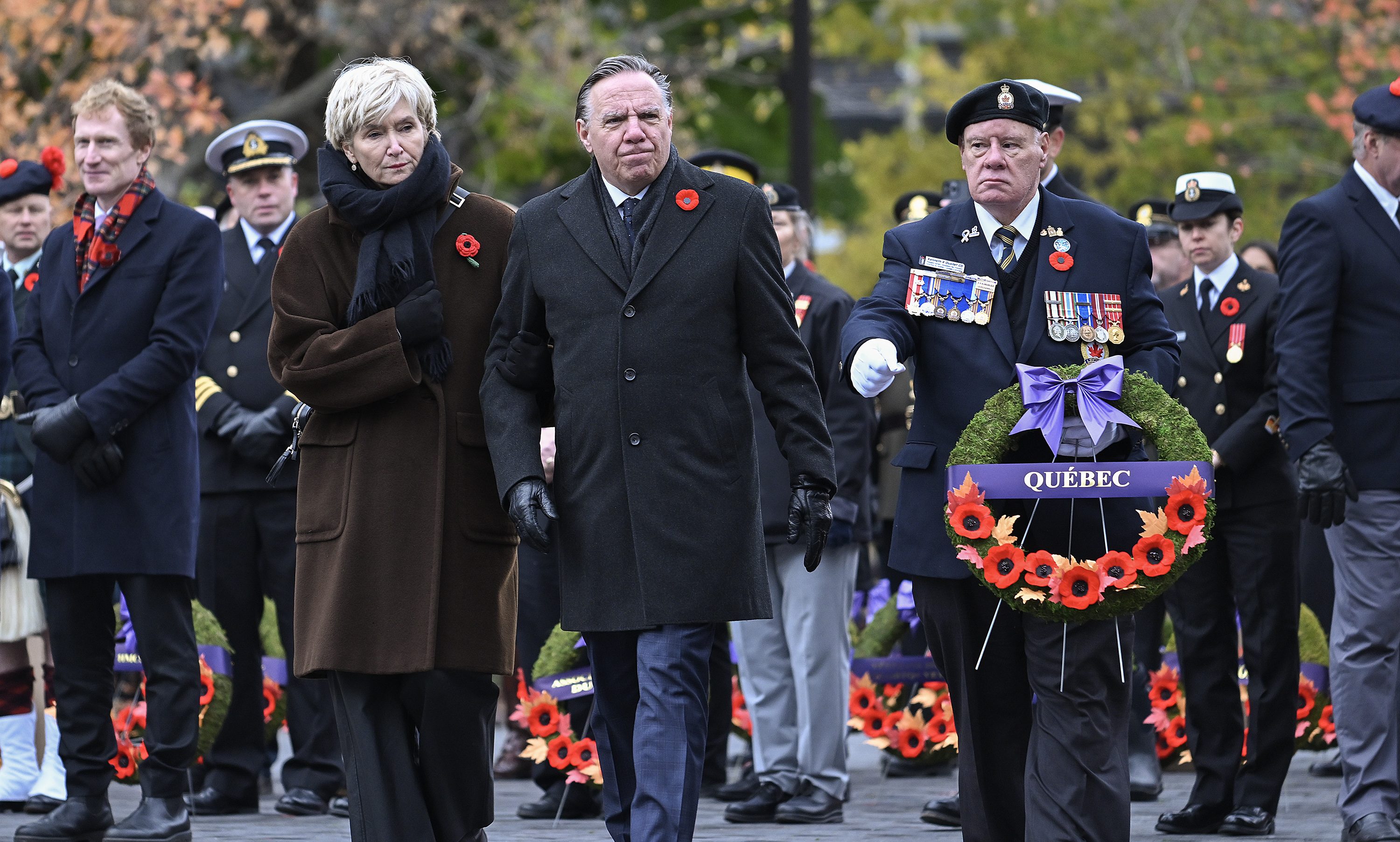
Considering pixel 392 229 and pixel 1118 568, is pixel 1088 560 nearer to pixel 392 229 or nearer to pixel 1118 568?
pixel 1118 568

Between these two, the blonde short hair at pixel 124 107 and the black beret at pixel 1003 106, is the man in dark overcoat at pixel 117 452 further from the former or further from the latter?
the black beret at pixel 1003 106

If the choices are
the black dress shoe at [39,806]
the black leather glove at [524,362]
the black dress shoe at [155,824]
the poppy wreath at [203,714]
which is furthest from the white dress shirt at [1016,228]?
the black dress shoe at [39,806]

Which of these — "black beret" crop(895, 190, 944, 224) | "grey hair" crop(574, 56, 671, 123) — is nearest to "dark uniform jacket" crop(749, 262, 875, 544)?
"black beret" crop(895, 190, 944, 224)

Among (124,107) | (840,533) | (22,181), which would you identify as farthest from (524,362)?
(22,181)

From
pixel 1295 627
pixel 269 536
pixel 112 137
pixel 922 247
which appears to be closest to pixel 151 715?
pixel 269 536

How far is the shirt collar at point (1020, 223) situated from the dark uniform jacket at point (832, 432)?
216cm

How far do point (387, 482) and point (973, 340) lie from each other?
1769mm

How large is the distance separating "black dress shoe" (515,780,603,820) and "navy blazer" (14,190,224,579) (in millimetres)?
1877

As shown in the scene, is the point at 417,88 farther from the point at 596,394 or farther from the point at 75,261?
the point at 75,261

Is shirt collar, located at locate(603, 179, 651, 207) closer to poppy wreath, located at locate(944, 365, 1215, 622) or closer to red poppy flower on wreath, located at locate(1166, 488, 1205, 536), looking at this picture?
poppy wreath, located at locate(944, 365, 1215, 622)

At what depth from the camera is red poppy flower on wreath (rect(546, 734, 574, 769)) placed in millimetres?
7844

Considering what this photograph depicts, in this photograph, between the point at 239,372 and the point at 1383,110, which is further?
the point at 239,372

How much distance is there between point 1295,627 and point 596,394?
139 inches

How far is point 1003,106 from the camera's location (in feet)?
18.9
